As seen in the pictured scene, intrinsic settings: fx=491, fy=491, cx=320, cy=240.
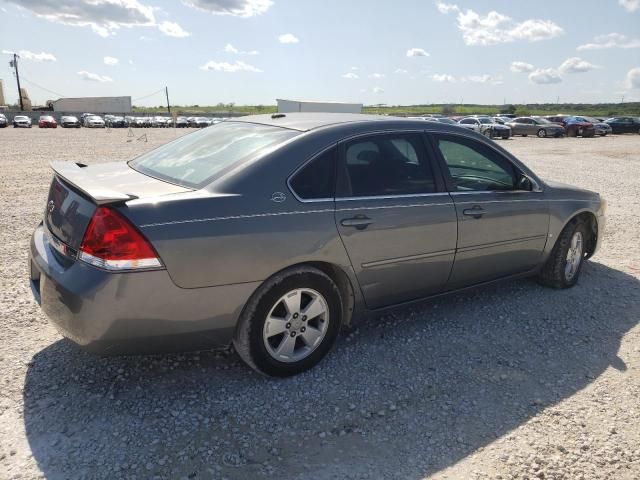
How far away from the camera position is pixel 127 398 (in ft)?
9.42

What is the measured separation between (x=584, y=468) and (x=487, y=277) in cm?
184

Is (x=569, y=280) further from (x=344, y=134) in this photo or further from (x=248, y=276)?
(x=248, y=276)

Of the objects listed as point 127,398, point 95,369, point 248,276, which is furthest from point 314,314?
point 95,369

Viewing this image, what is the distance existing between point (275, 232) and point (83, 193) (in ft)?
3.54

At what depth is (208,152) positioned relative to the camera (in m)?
3.38

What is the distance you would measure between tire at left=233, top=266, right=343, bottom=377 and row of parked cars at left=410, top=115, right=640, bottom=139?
31.8 m

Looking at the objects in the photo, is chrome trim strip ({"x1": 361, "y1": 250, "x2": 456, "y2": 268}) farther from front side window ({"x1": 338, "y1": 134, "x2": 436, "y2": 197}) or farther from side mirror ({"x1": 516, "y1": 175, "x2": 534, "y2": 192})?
side mirror ({"x1": 516, "y1": 175, "x2": 534, "y2": 192})

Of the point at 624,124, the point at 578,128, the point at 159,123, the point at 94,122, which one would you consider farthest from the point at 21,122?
the point at 624,124

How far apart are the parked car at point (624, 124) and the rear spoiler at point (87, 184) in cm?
4585

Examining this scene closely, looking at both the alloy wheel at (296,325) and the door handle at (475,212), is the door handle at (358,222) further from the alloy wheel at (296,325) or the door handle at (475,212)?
the door handle at (475,212)

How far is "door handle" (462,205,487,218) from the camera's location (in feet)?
12.3

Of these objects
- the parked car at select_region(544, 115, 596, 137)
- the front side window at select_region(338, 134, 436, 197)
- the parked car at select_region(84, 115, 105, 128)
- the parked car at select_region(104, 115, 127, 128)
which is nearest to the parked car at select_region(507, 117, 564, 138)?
the parked car at select_region(544, 115, 596, 137)

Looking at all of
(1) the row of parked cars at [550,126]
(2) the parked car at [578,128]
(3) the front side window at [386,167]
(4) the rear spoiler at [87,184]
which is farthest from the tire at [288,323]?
(2) the parked car at [578,128]

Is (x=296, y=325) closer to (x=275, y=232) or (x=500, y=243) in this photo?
(x=275, y=232)
